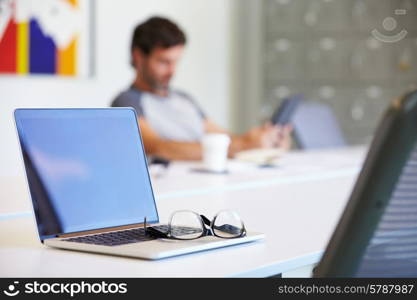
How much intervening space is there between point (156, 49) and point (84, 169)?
2.24m

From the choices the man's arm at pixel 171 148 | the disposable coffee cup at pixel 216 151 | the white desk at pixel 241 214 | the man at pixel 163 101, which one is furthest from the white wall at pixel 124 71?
the disposable coffee cup at pixel 216 151

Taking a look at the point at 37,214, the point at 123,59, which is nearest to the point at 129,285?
the point at 37,214

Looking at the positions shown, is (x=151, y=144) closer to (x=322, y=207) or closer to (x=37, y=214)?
(x=322, y=207)

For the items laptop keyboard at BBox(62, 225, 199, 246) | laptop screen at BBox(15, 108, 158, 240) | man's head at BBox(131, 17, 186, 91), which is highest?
man's head at BBox(131, 17, 186, 91)

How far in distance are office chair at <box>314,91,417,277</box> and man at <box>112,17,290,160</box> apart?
243 centimetres

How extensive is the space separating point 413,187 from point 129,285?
17.8 inches

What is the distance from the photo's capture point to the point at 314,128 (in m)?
4.31

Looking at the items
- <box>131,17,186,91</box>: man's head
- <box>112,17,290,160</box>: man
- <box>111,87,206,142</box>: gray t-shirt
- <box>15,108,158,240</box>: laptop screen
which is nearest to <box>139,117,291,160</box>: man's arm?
<box>112,17,290,160</box>: man

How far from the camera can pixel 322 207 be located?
6.73 ft

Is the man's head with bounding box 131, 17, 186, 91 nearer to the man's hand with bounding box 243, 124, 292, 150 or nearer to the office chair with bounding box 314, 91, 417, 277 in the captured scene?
the man's hand with bounding box 243, 124, 292, 150

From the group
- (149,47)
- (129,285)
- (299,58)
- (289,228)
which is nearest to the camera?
(129,285)

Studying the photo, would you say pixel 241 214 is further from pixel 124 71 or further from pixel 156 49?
pixel 124 71

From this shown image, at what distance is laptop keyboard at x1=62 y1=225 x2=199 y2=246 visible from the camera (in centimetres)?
140

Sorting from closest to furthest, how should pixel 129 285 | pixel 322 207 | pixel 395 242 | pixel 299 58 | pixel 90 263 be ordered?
pixel 395 242, pixel 129 285, pixel 90 263, pixel 322 207, pixel 299 58
